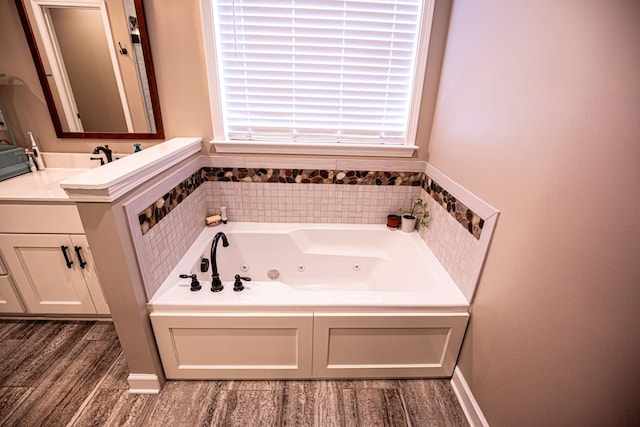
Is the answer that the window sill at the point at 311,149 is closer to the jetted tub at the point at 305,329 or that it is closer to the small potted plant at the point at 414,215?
the small potted plant at the point at 414,215

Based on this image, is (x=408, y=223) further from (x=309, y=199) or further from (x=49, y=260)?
Answer: (x=49, y=260)

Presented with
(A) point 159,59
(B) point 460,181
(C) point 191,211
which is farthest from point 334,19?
(C) point 191,211

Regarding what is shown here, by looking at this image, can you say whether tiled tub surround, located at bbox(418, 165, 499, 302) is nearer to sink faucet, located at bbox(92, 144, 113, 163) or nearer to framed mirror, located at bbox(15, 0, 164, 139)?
framed mirror, located at bbox(15, 0, 164, 139)

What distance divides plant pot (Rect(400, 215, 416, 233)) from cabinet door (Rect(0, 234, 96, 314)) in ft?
7.16

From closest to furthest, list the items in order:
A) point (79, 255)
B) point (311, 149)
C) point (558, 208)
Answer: point (558, 208), point (79, 255), point (311, 149)

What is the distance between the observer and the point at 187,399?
153cm

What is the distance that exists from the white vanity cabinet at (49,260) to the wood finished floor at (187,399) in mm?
269

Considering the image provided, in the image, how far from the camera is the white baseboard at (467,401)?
1.39 meters

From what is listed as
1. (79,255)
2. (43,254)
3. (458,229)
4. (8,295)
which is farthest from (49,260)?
(458,229)

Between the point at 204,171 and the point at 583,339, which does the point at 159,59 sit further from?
the point at 583,339

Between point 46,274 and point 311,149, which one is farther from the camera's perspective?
point 311,149

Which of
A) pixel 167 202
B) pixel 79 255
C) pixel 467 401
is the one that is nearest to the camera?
pixel 467 401

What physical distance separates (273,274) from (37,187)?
1.56 m

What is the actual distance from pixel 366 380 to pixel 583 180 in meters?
1.43
